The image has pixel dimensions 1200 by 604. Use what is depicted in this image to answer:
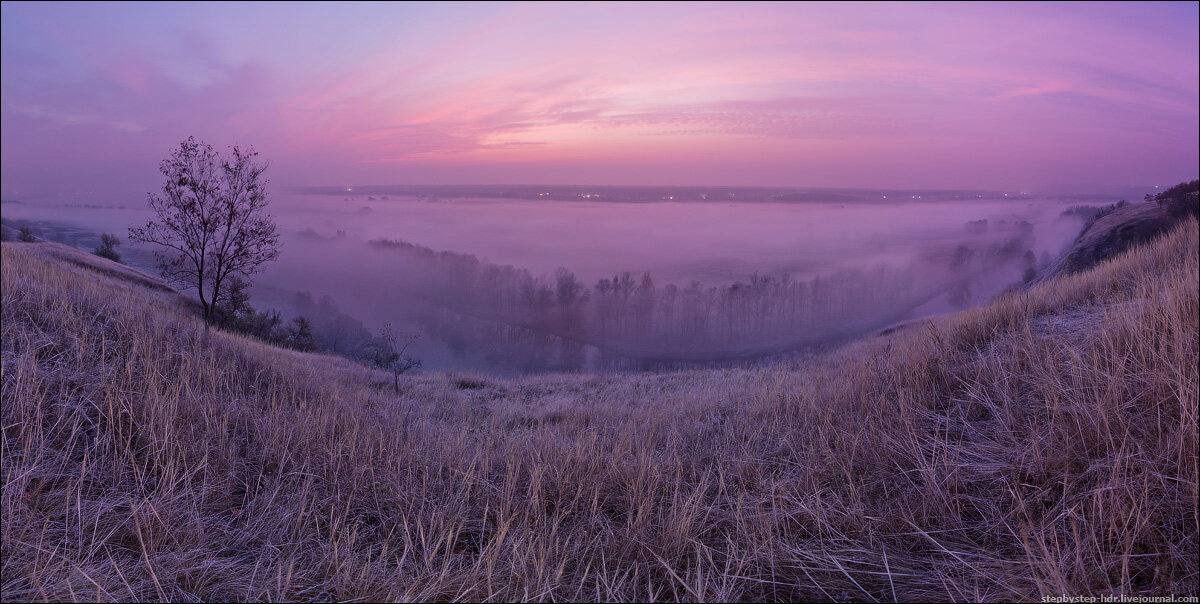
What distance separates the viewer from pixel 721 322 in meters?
74.2

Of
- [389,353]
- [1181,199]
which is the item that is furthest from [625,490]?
[1181,199]

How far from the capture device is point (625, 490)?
3795 millimetres

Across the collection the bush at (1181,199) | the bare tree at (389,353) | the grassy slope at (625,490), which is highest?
the bush at (1181,199)

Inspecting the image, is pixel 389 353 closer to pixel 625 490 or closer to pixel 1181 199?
pixel 625 490

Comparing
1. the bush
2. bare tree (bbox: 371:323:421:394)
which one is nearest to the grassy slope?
bare tree (bbox: 371:323:421:394)

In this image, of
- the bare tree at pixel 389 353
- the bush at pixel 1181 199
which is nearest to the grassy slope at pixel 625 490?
the bare tree at pixel 389 353

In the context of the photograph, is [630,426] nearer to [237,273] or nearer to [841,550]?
[841,550]

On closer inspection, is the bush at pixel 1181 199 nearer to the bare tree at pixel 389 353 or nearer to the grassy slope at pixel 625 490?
the grassy slope at pixel 625 490

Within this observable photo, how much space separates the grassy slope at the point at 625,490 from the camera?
8.54 feet

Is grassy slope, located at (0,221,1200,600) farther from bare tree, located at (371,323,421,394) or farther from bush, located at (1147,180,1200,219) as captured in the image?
bush, located at (1147,180,1200,219)

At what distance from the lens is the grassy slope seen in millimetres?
2602

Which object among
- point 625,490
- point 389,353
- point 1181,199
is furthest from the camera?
point 389,353

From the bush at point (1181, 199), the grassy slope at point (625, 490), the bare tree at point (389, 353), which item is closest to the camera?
the grassy slope at point (625, 490)

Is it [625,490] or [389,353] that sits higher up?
[625,490]
